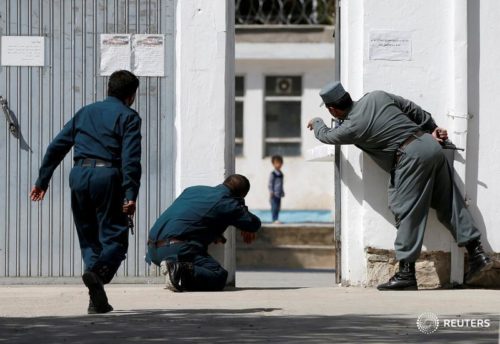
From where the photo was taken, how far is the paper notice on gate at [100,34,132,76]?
496 inches

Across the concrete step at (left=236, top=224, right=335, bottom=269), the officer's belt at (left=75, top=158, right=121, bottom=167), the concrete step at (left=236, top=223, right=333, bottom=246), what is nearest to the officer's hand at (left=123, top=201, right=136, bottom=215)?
the officer's belt at (left=75, top=158, right=121, bottom=167)

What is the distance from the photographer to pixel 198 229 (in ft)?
39.6

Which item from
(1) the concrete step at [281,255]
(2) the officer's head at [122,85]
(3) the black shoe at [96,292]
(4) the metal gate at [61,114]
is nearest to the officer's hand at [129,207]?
(3) the black shoe at [96,292]

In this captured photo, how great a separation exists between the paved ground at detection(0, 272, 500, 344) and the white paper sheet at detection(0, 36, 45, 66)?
1.84 metres

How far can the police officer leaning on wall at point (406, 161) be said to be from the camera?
11961 millimetres

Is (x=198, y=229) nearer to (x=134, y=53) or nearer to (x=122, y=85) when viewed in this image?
(x=134, y=53)

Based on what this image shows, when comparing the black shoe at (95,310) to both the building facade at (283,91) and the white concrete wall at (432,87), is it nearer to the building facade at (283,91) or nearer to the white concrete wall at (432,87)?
the white concrete wall at (432,87)

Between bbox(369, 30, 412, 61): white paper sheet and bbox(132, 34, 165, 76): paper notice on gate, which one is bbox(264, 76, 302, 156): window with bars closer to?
bbox(132, 34, 165, 76): paper notice on gate

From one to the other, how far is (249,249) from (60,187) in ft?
34.5

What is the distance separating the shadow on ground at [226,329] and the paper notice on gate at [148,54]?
295 centimetres

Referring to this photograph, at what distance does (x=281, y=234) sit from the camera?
24.8 metres

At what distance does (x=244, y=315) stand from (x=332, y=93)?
2.59 metres

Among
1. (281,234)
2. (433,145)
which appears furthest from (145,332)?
(281,234)

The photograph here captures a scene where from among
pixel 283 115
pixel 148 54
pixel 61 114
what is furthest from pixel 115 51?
pixel 283 115
